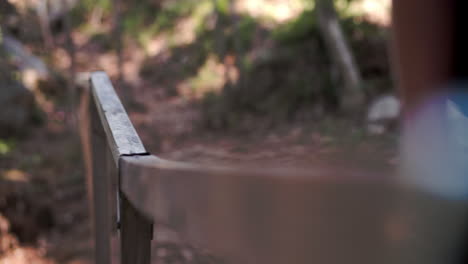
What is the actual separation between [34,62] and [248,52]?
5.26m

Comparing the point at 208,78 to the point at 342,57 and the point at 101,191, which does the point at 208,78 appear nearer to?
the point at 342,57

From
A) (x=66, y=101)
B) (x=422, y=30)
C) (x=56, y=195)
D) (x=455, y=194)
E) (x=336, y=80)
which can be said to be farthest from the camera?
(x=66, y=101)

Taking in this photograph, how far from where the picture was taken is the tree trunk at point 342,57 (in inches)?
360

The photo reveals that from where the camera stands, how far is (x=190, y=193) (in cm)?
70

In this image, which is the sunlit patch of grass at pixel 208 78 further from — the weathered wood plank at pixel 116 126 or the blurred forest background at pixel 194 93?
the weathered wood plank at pixel 116 126

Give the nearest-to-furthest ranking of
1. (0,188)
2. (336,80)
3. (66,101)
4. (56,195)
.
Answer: (0,188)
(56,195)
(336,80)
(66,101)

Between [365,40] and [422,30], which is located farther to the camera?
[365,40]

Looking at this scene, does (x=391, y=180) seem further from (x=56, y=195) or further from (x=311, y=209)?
(x=56, y=195)

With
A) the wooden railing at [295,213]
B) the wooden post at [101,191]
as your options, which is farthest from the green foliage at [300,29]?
the wooden railing at [295,213]

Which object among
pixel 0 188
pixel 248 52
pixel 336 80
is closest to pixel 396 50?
pixel 0 188

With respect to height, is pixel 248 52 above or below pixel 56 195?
above

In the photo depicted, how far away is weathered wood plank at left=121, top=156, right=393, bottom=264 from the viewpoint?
47cm

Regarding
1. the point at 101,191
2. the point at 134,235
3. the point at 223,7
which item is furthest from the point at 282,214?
the point at 223,7

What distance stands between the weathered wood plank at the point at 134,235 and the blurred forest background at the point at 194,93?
3.54 metres
